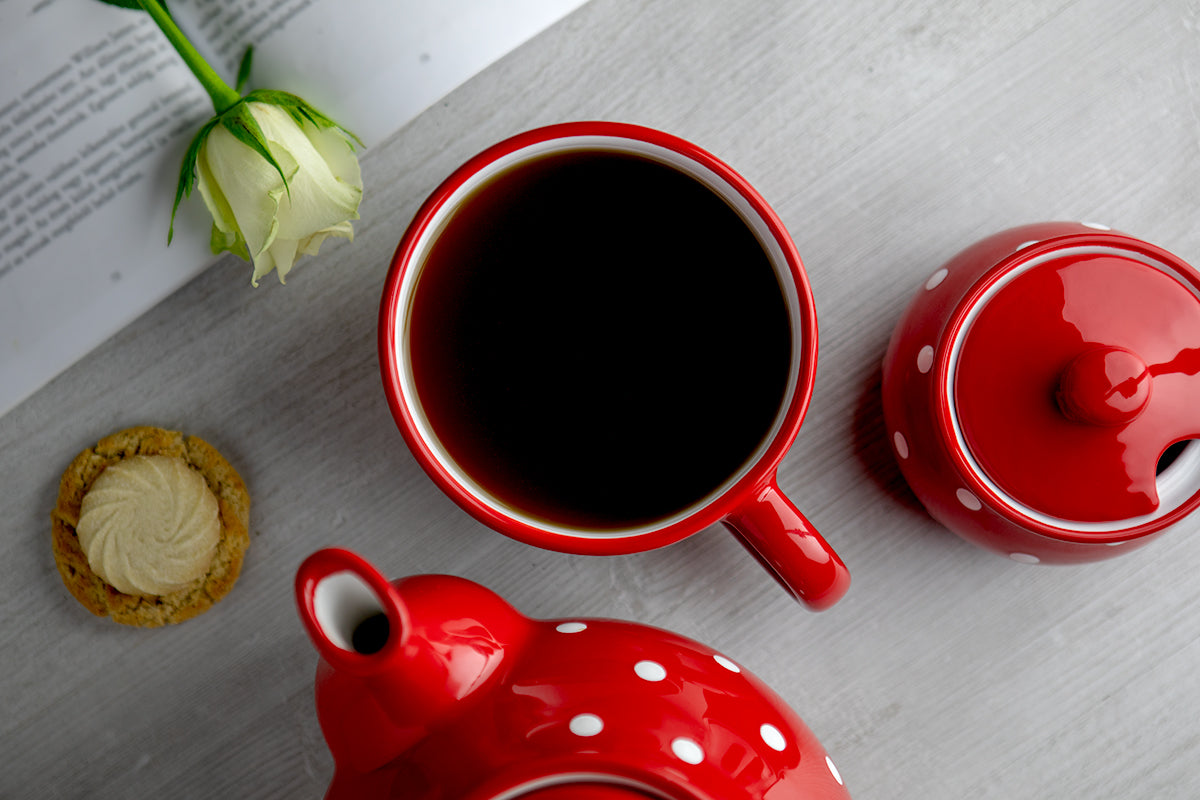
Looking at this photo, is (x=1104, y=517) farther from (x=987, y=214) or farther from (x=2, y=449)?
(x=2, y=449)

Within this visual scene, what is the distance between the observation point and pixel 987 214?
0.57 metres

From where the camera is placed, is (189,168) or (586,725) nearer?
(586,725)

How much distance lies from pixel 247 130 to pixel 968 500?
0.48m

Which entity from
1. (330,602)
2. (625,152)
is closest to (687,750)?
(330,602)

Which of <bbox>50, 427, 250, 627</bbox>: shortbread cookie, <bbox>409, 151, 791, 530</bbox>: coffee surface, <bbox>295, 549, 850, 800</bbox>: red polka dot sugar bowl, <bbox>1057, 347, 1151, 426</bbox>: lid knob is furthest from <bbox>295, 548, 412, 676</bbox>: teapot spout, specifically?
<bbox>1057, 347, 1151, 426</bbox>: lid knob

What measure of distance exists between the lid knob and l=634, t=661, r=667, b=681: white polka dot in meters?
0.25

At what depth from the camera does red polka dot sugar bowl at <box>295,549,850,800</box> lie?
38cm

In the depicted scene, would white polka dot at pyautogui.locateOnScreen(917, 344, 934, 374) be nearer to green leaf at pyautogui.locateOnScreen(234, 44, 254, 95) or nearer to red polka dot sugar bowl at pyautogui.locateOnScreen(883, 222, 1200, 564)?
red polka dot sugar bowl at pyautogui.locateOnScreen(883, 222, 1200, 564)

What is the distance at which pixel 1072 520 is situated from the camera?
0.44 metres

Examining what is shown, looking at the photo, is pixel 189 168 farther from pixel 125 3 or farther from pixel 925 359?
pixel 925 359

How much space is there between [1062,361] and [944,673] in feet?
0.83

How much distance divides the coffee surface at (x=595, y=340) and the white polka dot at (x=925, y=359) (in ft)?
0.28

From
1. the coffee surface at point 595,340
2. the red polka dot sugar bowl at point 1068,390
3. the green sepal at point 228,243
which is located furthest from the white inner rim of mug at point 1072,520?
the green sepal at point 228,243

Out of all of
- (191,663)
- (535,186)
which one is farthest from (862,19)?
(191,663)
